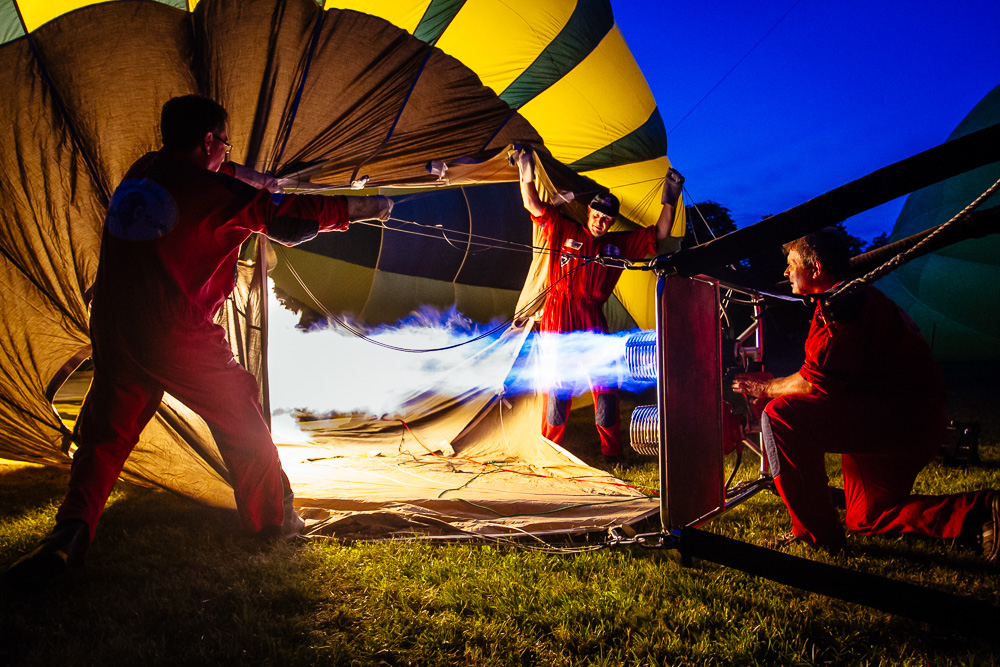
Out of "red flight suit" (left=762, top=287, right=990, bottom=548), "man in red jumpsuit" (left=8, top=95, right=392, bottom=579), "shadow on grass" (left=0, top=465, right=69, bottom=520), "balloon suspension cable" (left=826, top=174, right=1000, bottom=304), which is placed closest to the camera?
"balloon suspension cable" (left=826, top=174, right=1000, bottom=304)

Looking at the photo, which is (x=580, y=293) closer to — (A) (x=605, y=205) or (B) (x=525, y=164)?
(A) (x=605, y=205)

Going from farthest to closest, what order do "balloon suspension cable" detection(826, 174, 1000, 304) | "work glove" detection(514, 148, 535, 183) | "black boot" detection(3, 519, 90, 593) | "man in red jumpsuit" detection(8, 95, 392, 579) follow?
"work glove" detection(514, 148, 535, 183) → "man in red jumpsuit" detection(8, 95, 392, 579) → "black boot" detection(3, 519, 90, 593) → "balloon suspension cable" detection(826, 174, 1000, 304)

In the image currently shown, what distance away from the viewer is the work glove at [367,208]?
2504mm

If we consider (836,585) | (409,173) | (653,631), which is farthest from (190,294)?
(836,585)

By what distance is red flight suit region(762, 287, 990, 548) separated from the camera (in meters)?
2.29

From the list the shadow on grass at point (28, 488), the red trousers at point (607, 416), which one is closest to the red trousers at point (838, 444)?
the red trousers at point (607, 416)

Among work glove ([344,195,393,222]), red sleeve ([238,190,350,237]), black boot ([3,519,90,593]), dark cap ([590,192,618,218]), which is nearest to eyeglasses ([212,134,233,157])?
red sleeve ([238,190,350,237])

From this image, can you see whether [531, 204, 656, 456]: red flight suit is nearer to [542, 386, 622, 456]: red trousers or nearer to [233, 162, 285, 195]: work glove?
[542, 386, 622, 456]: red trousers

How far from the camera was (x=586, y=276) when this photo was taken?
13.6 ft

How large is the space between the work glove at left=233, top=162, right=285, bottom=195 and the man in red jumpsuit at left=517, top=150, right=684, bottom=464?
1705mm

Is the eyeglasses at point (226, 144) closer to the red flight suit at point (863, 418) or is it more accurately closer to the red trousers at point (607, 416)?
the red flight suit at point (863, 418)

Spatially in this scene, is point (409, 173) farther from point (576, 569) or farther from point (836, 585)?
point (836, 585)

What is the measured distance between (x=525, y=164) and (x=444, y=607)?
2.60m

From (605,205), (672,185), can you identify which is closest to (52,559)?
(605,205)
